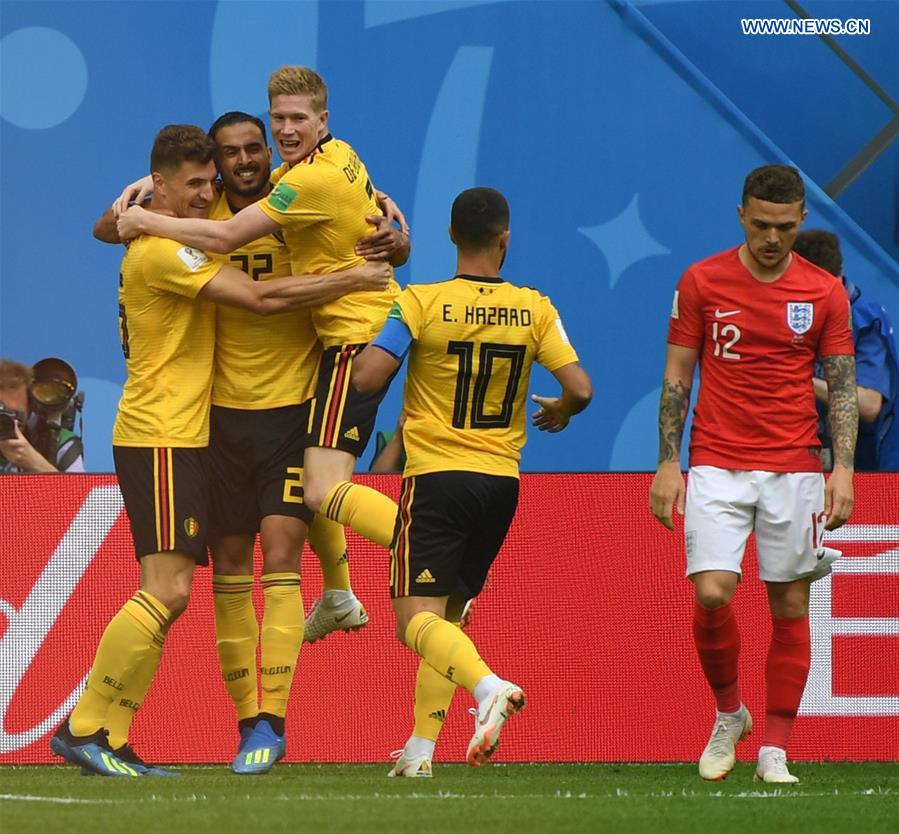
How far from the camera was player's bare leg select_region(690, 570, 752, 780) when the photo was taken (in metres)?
6.36

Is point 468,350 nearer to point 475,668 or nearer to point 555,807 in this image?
point 475,668

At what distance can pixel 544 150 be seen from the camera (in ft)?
33.8

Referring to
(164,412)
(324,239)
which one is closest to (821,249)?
(324,239)

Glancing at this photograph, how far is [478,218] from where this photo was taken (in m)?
6.23

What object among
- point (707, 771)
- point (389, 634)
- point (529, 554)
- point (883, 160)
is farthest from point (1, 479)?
point (883, 160)

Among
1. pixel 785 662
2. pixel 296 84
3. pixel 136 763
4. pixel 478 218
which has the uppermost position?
pixel 296 84

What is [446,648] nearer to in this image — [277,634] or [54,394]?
[277,634]

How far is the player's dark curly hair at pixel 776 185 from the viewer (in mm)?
6176

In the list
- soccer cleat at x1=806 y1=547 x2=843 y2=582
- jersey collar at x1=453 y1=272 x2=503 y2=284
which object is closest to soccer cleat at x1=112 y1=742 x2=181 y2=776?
jersey collar at x1=453 y1=272 x2=503 y2=284

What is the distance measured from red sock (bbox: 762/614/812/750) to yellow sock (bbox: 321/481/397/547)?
53.3 inches

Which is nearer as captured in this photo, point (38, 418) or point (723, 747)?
point (723, 747)

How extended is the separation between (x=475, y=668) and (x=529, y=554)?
1659 mm

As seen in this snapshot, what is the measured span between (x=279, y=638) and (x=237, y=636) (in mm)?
345

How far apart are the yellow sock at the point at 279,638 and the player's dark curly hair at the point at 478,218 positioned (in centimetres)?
136
